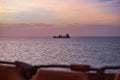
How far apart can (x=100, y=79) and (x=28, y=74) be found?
0.87 metres

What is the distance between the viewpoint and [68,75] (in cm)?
263

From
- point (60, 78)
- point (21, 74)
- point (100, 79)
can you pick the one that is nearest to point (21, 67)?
point (21, 74)

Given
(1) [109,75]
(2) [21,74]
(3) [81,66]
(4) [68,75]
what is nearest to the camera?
(4) [68,75]

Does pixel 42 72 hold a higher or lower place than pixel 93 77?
higher

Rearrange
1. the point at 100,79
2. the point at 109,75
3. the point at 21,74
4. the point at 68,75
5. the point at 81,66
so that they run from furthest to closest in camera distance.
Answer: the point at 109,75 < the point at 100,79 < the point at 21,74 < the point at 81,66 < the point at 68,75

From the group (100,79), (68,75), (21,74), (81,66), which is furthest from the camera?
(100,79)

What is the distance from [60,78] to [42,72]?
0.16 meters

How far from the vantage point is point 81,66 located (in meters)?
3.50

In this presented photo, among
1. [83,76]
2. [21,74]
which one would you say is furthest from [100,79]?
[83,76]

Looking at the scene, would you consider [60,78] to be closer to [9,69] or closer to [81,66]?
[81,66]

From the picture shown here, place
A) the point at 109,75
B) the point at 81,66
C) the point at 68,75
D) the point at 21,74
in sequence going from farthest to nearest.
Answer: the point at 109,75 < the point at 21,74 < the point at 81,66 < the point at 68,75

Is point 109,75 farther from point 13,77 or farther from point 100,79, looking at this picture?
point 13,77

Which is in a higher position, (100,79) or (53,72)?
(53,72)

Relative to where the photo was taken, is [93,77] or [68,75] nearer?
[68,75]
